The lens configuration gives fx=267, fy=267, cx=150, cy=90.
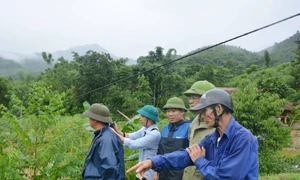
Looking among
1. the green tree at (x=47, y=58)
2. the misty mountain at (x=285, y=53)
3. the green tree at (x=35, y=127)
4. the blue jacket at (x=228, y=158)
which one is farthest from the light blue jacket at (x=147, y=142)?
the misty mountain at (x=285, y=53)

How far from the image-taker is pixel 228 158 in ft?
5.47

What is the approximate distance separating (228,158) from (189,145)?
111 cm

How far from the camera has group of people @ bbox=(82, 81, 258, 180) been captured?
1.69 metres

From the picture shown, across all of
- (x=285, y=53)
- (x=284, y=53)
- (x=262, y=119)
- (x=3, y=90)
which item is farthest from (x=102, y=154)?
(x=284, y=53)

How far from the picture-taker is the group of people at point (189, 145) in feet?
5.54

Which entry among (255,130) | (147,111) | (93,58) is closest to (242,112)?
(255,130)

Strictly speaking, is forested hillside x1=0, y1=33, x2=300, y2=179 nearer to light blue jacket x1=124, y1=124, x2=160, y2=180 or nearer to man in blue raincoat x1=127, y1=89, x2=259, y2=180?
light blue jacket x1=124, y1=124, x2=160, y2=180

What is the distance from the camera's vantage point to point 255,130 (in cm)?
1005

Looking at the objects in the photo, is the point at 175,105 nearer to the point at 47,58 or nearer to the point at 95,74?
the point at 95,74

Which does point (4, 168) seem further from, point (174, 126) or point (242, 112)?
point (242, 112)

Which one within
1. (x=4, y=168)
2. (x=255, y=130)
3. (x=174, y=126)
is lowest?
(x=255, y=130)

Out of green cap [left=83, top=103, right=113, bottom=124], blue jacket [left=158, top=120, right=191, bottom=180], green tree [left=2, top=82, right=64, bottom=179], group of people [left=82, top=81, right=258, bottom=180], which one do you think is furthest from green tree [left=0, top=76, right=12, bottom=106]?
blue jacket [left=158, top=120, right=191, bottom=180]

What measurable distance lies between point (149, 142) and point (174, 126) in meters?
0.38

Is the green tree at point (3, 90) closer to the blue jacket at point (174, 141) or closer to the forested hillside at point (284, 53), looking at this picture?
the blue jacket at point (174, 141)
